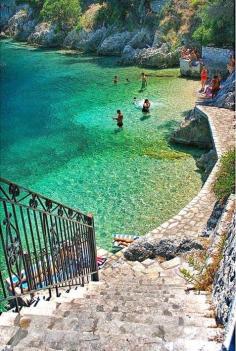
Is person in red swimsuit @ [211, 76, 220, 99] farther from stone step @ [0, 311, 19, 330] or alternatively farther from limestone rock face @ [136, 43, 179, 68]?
stone step @ [0, 311, 19, 330]

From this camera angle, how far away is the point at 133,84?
34094 millimetres

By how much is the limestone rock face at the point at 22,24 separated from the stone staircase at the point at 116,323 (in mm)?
60683

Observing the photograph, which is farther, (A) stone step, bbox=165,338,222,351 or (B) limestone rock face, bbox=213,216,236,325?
(B) limestone rock face, bbox=213,216,236,325

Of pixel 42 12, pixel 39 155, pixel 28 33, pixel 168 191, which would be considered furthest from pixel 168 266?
pixel 28 33

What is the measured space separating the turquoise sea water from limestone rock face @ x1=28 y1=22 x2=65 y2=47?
1617 centimetres

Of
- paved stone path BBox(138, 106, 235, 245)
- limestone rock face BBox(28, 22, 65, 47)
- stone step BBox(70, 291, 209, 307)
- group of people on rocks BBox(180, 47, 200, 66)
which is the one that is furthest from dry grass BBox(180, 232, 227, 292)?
limestone rock face BBox(28, 22, 65, 47)

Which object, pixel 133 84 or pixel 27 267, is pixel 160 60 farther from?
pixel 27 267

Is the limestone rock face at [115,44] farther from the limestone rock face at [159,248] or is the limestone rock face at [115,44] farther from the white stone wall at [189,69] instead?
the limestone rock face at [159,248]

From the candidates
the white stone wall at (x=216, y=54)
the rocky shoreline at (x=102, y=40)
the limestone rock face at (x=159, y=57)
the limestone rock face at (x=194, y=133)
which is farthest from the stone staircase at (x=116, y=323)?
the rocky shoreline at (x=102, y=40)

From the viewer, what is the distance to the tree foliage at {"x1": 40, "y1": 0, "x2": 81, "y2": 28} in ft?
179

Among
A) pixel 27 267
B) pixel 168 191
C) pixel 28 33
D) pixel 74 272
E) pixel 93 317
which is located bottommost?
pixel 168 191

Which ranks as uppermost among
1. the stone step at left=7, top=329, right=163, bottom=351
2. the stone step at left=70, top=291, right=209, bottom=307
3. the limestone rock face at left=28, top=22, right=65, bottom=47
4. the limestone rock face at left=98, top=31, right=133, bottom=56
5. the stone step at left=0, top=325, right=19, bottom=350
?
the limestone rock face at left=28, top=22, right=65, bottom=47

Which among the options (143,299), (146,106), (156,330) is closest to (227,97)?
(146,106)

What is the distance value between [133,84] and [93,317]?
30186 millimetres
